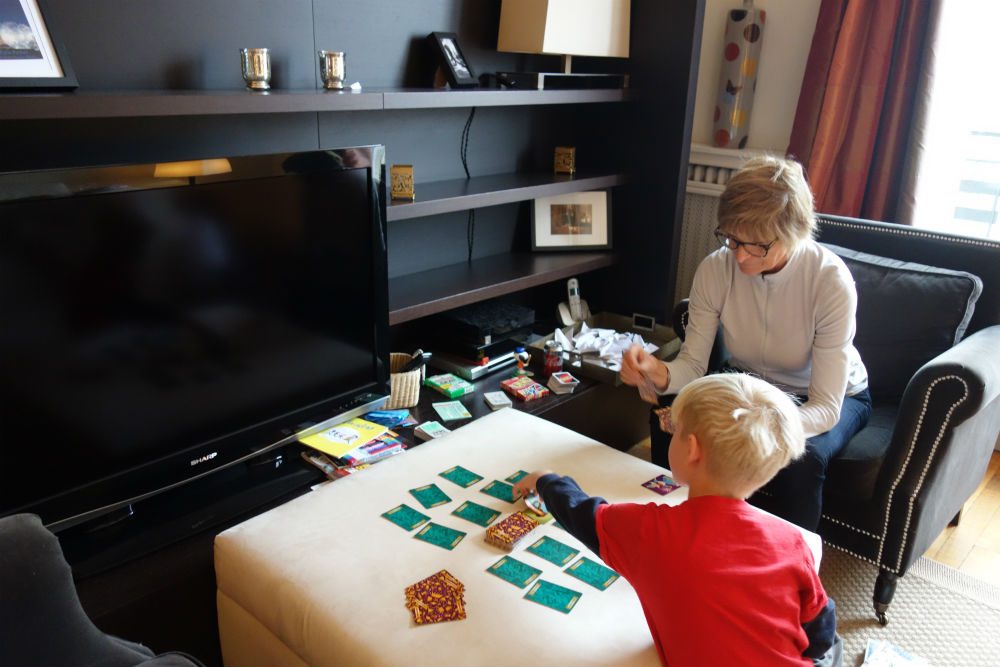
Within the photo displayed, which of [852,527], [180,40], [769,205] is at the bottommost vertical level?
[852,527]

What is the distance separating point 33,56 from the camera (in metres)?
1.53

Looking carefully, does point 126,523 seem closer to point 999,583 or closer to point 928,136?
point 999,583

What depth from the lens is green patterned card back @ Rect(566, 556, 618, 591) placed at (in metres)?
1.46

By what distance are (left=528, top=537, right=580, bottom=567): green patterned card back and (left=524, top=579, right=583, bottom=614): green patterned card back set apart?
0.08m

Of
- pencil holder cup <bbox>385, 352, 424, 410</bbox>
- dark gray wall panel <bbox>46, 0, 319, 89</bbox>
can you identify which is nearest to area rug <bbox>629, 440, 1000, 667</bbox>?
pencil holder cup <bbox>385, 352, 424, 410</bbox>

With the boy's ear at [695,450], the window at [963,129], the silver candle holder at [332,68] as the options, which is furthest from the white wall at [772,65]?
the boy's ear at [695,450]

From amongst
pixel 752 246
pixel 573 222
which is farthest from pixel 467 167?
pixel 752 246

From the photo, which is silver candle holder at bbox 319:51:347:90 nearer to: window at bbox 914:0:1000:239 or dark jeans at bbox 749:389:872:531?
dark jeans at bbox 749:389:872:531

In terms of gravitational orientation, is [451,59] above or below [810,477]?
above

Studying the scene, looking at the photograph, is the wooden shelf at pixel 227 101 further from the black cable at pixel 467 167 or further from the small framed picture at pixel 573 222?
the small framed picture at pixel 573 222

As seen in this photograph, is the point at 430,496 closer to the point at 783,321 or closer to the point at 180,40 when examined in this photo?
the point at 783,321

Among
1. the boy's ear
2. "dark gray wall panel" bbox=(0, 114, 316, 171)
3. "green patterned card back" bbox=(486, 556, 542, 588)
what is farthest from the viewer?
"dark gray wall panel" bbox=(0, 114, 316, 171)

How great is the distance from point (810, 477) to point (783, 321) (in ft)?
1.33

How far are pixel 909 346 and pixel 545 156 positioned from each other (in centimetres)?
148
